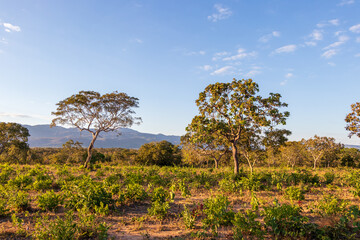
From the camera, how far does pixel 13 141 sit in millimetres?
32594

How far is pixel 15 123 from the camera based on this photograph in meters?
33.5

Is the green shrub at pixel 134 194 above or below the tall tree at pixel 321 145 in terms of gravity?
below

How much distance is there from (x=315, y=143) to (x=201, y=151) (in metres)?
24.3

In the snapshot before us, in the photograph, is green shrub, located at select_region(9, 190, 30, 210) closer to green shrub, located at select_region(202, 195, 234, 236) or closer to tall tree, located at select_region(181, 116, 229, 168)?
green shrub, located at select_region(202, 195, 234, 236)

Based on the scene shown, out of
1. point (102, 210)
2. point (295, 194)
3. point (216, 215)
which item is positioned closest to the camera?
point (216, 215)

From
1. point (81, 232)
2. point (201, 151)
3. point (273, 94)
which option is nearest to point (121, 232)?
point (81, 232)

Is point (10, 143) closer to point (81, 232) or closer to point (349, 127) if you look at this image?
point (81, 232)

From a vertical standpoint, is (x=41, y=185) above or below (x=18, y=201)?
below

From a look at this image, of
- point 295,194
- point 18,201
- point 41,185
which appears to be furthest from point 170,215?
point 41,185

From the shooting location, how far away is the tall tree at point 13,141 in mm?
30716

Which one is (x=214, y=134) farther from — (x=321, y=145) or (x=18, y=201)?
(x=321, y=145)

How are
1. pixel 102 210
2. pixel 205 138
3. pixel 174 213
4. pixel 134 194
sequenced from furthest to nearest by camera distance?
1. pixel 205 138
2. pixel 134 194
3. pixel 174 213
4. pixel 102 210

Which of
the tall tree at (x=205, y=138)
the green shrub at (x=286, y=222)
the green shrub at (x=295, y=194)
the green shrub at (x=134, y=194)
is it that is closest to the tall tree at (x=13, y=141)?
the tall tree at (x=205, y=138)

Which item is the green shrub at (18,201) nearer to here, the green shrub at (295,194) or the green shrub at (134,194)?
the green shrub at (134,194)
